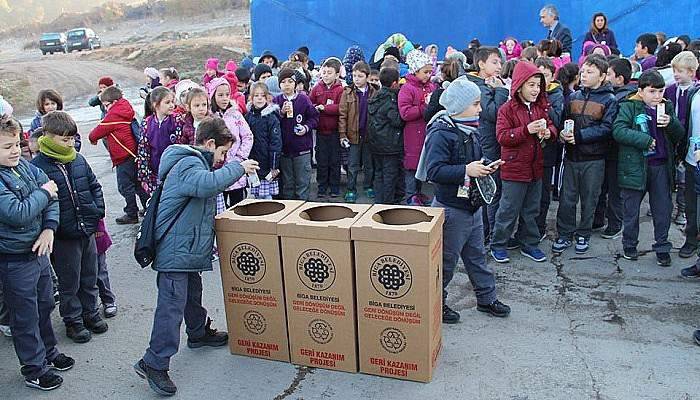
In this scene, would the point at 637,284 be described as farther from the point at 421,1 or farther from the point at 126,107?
the point at 421,1

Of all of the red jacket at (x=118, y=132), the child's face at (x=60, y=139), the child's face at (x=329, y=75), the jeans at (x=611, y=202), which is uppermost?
the child's face at (x=329, y=75)

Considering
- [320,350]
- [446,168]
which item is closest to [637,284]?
[446,168]

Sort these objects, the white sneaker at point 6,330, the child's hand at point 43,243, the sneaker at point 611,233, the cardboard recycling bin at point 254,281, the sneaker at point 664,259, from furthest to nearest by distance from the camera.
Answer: the sneaker at point 611,233, the sneaker at point 664,259, the white sneaker at point 6,330, the cardboard recycling bin at point 254,281, the child's hand at point 43,243

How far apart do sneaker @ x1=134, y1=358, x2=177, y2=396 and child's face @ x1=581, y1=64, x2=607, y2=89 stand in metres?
4.25

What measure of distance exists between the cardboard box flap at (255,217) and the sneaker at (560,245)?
2.92 m

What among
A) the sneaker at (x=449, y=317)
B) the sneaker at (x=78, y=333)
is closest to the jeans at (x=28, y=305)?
the sneaker at (x=78, y=333)

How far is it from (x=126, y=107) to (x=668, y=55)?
6.11m

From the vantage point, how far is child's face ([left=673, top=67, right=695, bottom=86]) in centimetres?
577

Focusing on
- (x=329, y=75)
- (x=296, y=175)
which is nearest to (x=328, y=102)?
(x=329, y=75)

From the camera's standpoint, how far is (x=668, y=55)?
23.3 ft

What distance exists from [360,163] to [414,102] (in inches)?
59.0

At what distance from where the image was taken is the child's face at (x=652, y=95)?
529 cm

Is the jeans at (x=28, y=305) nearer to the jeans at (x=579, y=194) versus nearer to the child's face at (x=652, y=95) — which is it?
the jeans at (x=579, y=194)

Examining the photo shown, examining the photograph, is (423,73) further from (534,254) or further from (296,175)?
(534,254)
